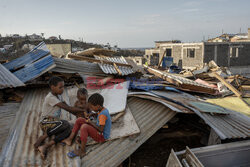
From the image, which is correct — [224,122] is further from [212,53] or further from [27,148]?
[212,53]

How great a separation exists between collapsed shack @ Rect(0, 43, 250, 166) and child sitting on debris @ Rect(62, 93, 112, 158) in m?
0.12

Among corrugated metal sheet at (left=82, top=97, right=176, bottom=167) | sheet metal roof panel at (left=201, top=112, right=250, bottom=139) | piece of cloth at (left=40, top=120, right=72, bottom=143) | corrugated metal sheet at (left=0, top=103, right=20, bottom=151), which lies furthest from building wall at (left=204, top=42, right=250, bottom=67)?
piece of cloth at (left=40, top=120, right=72, bottom=143)

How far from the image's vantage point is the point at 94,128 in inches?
115

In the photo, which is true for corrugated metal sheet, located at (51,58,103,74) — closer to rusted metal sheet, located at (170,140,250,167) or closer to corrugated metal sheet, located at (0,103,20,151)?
corrugated metal sheet, located at (0,103,20,151)

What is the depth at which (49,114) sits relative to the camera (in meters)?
3.06

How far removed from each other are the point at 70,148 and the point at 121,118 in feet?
3.87

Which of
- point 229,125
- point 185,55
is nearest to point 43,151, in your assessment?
point 229,125

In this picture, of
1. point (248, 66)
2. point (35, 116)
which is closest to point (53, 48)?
point (35, 116)

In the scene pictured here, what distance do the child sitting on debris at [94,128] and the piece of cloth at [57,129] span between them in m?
0.11

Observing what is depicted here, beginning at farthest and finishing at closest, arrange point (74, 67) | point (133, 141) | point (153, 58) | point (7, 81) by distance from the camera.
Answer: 1. point (153, 58)
2. point (74, 67)
3. point (7, 81)
4. point (133, 141)

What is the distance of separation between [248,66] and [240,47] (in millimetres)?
2657

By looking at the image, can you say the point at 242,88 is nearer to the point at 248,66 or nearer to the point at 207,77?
the point at 207,77

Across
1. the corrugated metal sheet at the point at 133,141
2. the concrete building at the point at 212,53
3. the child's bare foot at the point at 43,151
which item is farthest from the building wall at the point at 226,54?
the child's bare foot at the point at 43,151

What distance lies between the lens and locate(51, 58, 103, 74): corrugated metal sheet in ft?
18.4
